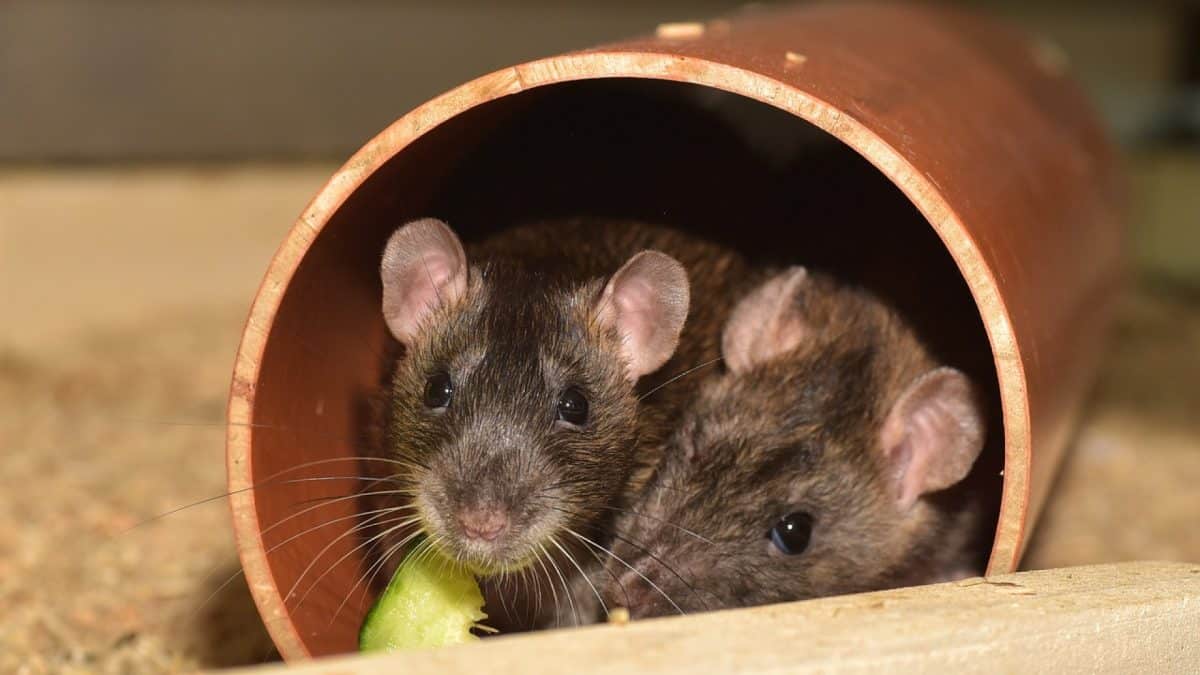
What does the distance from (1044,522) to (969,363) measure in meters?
1.19

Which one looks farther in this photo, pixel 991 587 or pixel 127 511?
pixel 127 511

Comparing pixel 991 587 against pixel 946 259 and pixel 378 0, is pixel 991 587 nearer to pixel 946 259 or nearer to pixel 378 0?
pixel 946 259

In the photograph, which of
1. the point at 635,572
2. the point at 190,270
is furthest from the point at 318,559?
the point at 190,270

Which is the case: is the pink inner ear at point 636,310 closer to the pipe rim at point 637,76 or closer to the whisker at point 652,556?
the whisker at point 652,556

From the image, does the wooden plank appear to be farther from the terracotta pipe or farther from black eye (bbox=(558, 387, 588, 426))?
black eye (bbox=(558, 387, 588, 426))

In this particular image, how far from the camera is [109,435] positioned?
5.41 m

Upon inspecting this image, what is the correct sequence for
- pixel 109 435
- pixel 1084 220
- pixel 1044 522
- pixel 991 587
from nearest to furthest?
pixel 991 587 < pixel 1084 220 < pixel 1044 522 < pixel 109 435

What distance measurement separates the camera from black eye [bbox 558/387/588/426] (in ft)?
10.6

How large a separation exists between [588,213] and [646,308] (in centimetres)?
76

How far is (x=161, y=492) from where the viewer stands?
486 centimetres

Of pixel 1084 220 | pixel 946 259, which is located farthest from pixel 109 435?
pixel 1084 220

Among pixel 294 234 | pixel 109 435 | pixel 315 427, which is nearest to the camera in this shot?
pixel 294 234

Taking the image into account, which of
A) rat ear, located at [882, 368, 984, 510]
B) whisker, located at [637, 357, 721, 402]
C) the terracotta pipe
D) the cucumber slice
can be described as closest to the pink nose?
the cucumber slice

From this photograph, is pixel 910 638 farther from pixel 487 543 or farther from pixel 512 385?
pixel 512 385
